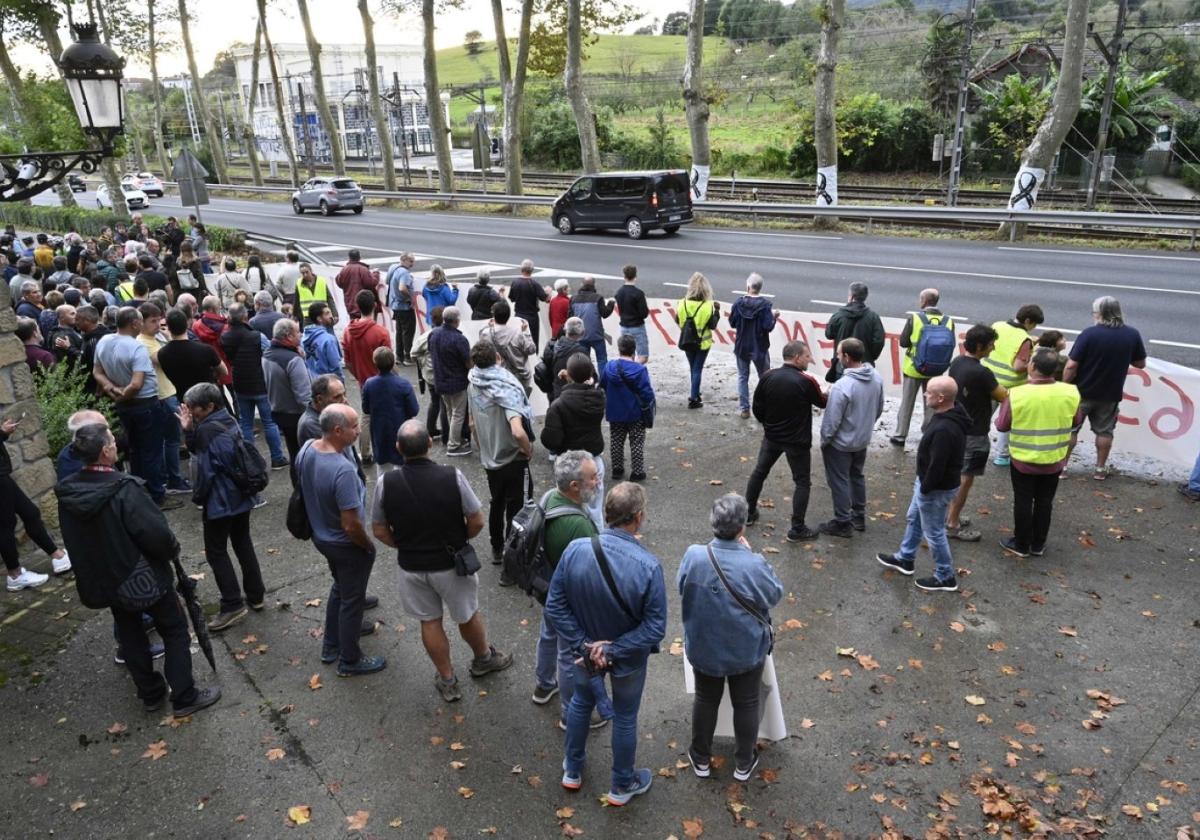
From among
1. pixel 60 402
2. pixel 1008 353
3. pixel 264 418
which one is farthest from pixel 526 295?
pixel 1008 353

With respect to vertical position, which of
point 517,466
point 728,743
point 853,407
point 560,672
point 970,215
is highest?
point 970,215

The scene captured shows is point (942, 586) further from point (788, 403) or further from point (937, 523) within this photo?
point (788, 403)

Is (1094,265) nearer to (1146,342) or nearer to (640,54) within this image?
(1146,342)

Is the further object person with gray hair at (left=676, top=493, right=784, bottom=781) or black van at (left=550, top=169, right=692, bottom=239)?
black van at (left=550, top=169, right=692, bottom=239)

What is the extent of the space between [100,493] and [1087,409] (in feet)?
26.1

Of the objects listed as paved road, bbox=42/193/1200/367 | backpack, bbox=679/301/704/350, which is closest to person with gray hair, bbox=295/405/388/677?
backpack, bbox=679/301/704/350

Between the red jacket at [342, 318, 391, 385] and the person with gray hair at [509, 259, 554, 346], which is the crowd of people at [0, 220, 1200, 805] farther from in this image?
the person with gray hair at [509, 259, 554, 346]

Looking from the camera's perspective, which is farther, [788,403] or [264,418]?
[264,418]

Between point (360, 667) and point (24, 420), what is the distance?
4467 mm

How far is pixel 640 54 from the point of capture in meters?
104

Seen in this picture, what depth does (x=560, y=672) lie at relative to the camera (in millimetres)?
4578

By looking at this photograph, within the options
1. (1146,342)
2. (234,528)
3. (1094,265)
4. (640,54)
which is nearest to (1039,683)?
(234,528)

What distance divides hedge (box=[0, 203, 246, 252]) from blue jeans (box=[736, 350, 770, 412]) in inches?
669

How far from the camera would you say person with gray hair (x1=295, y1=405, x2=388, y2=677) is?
489 centimetres
